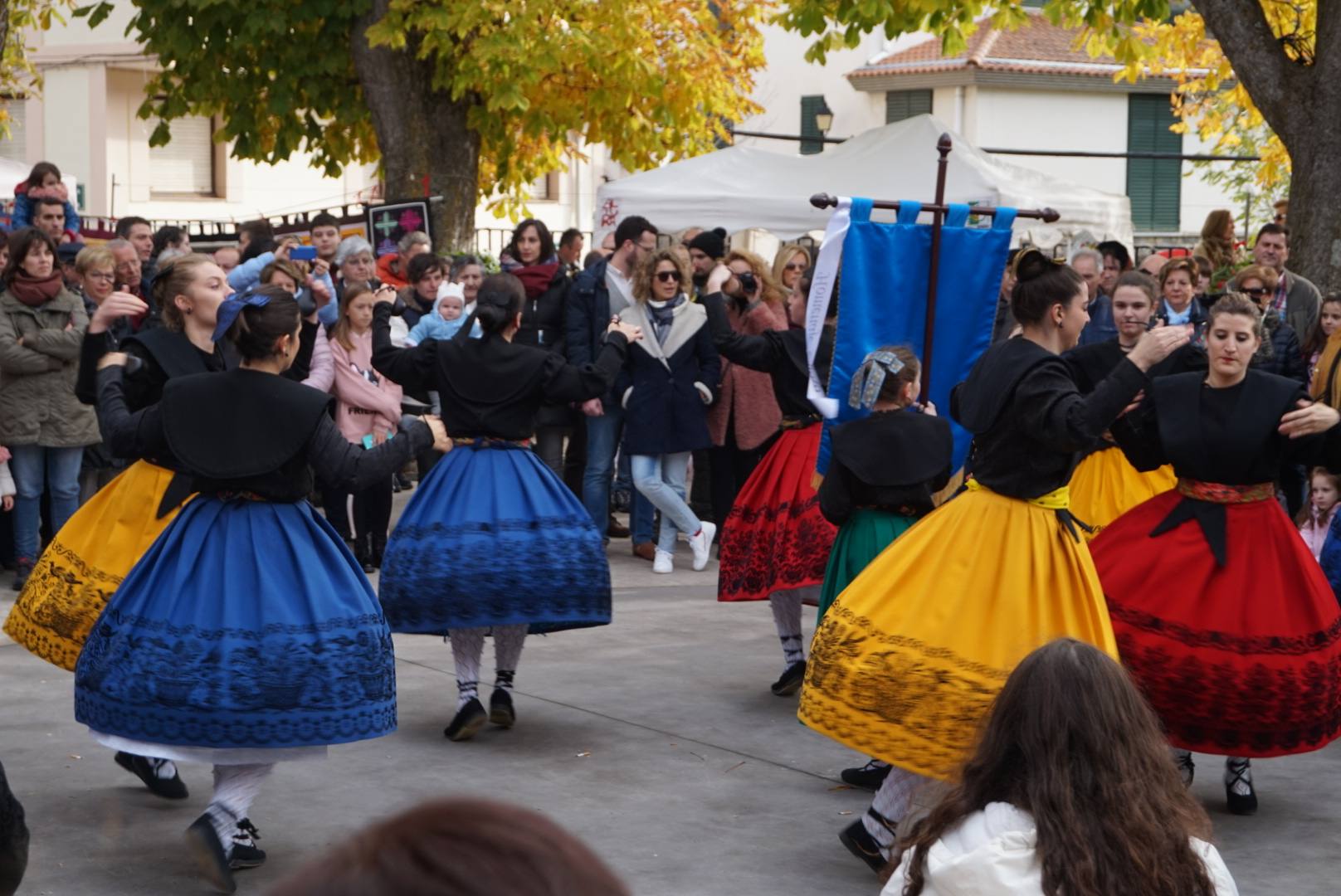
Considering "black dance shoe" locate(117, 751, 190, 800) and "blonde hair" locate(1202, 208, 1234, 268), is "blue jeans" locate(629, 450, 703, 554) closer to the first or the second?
"blonde hair" locate(1202, 208, 1234, 268)

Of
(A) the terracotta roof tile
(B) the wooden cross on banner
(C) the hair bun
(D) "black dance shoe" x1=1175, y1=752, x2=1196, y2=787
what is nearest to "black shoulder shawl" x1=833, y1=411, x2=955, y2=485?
(B) the wooden cross on banner

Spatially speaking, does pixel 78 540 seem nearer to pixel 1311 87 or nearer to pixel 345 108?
pixel 1311 87

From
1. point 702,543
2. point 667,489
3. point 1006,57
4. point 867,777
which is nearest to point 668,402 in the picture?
point 667,489

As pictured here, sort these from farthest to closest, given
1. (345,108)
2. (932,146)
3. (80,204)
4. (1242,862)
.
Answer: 1. (80,204)
2. (345,108)
3. (932,146)
4. (1242,862)

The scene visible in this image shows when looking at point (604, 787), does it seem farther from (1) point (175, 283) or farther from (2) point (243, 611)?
(1) point (175, 283)

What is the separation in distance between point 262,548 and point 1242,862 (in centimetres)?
309

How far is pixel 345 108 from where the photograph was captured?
1630cm

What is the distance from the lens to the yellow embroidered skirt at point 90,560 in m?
5.93

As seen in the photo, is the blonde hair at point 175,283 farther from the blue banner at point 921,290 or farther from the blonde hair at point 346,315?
the blonde hair at point 346,315

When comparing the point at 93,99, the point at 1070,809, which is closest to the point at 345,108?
the point at 93,99

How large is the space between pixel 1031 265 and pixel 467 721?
2.74 metres

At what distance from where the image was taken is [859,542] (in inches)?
252

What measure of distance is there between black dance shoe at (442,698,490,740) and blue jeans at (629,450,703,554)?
3.78 meters

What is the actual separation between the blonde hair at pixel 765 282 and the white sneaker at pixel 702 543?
137 centimetres
